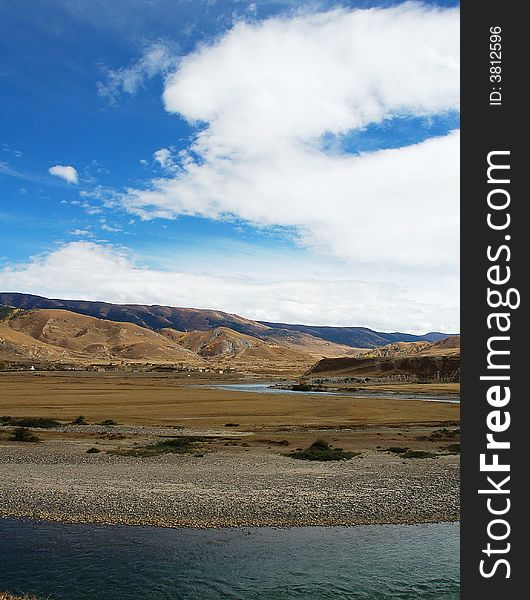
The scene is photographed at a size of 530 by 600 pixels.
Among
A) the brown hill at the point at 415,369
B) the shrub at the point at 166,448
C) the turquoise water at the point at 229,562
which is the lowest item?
the shrub at the point at 166,448

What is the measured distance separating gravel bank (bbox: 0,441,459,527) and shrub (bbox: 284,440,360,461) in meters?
1.13

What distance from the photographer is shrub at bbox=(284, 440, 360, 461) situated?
39188mm

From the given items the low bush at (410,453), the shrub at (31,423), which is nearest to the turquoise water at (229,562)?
the low bush at (410,453)

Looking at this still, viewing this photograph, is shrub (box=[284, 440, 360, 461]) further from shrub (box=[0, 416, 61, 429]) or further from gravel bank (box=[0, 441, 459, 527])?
shrub (box=[0, 416, 61, 429])

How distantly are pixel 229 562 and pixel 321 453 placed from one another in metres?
21.2

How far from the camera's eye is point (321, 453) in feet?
132

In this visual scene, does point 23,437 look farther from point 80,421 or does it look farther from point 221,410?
point 221,410

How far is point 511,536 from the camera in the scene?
23.1 ft

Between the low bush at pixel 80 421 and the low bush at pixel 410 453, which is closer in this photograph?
the low bush at pixel 410 453

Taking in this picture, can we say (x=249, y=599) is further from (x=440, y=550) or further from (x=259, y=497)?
(x=259, y=497)

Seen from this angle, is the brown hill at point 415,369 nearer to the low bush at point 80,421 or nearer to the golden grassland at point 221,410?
the golden grassland at point 221,410

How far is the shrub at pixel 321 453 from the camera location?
39.2 meters

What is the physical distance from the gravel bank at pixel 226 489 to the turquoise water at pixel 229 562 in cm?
146

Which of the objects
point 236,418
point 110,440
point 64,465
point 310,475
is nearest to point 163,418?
point 236,418
